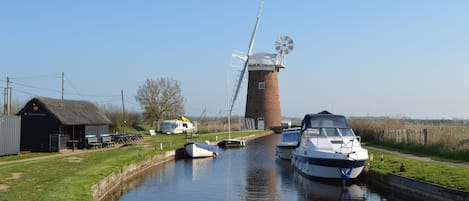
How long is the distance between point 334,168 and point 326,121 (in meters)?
5.28

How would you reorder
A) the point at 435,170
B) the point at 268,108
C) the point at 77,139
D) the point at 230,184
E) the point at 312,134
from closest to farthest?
the point at 435,170 → the point at 230,184 → the point at 312,134 → the point at 77,139 → the point at 268,108

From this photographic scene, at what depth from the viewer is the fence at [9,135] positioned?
27812mm

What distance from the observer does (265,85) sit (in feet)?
250

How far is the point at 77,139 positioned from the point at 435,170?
25.9 metres

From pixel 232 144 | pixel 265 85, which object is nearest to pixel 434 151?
pixel 232 144

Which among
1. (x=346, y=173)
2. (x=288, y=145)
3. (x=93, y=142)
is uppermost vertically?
(x=93, y=142)

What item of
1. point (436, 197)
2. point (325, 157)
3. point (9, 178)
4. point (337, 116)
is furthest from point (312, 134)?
point (9, 178)

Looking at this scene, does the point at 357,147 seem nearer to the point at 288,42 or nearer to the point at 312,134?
the point at 312,134

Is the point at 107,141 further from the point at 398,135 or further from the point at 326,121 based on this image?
the point at 398,135

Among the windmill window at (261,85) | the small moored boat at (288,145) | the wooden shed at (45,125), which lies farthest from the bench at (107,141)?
the windmill window at (261,85)

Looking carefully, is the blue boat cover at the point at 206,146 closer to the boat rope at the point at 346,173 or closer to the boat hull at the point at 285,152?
the boat hull at the point at 285,152

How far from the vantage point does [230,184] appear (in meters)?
24.5

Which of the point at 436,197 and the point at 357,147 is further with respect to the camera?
the point at 357,147

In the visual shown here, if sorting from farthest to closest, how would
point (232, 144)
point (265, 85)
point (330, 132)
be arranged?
point (265, 85), point (232, 144), point (330, 132)
